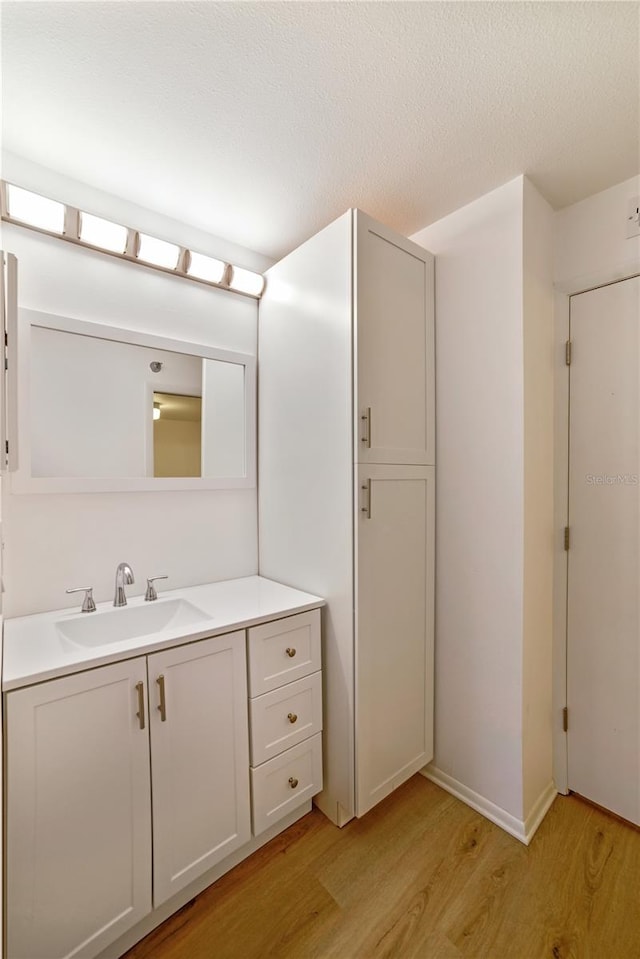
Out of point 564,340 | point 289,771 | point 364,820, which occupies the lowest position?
point 364,820

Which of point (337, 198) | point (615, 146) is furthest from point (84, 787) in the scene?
point (615, 146)

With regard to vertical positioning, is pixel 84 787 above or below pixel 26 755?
below

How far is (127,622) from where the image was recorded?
5.08ft

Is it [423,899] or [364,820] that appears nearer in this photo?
[423,899]

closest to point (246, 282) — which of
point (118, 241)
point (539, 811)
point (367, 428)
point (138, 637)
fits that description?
point (118, 241)

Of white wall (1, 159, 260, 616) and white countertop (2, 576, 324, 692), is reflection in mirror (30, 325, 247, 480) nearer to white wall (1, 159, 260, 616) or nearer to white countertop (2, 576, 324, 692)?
white wall (1, 159, 260, 616)

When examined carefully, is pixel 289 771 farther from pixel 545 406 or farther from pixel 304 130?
pixel 304 130

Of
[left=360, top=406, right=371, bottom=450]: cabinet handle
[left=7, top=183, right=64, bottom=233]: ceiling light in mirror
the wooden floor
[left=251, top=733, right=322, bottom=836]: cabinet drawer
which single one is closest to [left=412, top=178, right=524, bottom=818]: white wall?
the wooden floor

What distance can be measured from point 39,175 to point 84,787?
2.02 meters

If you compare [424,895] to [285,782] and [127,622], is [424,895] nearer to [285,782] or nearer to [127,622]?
[285,782]

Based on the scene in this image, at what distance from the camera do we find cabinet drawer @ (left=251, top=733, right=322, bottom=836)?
1441mm

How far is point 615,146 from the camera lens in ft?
4.71

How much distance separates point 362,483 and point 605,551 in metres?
1.04

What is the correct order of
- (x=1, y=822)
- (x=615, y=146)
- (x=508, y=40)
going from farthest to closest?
1. (x=615, y=146)
2. (x=508, y=40)
3. (x=1, y=822)
